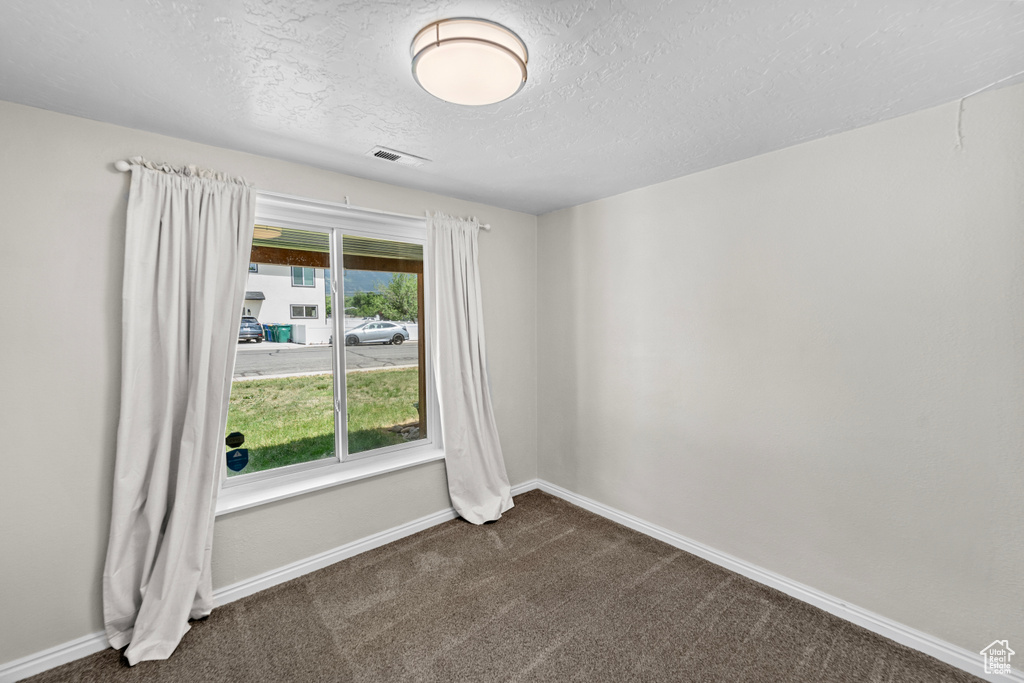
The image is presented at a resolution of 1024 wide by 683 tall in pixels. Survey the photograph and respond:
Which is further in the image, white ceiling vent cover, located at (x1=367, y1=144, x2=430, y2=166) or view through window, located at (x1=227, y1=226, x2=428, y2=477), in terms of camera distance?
view through window, located at (x1=227, y1=226, x2=428, y2=477)

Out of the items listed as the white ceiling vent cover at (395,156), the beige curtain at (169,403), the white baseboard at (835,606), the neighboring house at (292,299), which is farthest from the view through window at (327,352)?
the white baseboard at (835,606)

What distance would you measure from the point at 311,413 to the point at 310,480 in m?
0.42

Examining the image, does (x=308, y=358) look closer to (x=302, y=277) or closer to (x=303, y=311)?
(x=303, y=311)

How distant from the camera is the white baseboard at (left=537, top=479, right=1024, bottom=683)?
5.97 feet

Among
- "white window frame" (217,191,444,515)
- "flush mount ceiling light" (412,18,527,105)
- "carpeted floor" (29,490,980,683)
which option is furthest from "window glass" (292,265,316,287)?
"carpeted floor" (29,490,980,683)

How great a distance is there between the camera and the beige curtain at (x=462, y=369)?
3102 mm

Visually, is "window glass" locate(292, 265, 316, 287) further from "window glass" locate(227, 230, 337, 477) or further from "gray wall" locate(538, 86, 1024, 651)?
"gray wall" locate(538, 86, 1024, 651)

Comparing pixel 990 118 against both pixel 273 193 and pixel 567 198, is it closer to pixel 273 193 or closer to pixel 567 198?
pixel 567 198

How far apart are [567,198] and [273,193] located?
1.96m

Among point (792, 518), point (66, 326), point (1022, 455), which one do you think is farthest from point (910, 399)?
point (66, 326)

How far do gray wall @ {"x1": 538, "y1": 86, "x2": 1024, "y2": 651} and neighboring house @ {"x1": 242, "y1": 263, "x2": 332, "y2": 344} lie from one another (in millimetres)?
2067

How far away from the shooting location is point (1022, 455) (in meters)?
1.71

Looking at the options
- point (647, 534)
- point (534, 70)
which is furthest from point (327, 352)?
point (647, 534)

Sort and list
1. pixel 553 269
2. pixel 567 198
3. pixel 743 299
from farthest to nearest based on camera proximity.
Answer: pixel 553 269
pixel 567 198
pixel 743 299
